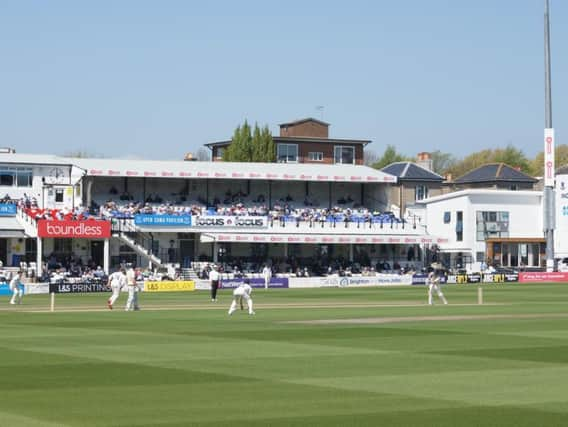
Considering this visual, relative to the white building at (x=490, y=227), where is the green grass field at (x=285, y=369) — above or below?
below

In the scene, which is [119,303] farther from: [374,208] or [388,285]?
[374,208]

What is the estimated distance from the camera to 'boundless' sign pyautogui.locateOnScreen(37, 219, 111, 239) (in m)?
74.2

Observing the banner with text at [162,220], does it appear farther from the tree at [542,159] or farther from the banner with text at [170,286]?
the tree at [542,159]

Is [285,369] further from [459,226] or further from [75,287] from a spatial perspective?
[459,226]

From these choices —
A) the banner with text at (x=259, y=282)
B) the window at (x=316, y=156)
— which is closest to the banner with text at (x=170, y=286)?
the banner with text at (x=259, y=282)

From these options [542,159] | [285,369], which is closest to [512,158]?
[542,159]

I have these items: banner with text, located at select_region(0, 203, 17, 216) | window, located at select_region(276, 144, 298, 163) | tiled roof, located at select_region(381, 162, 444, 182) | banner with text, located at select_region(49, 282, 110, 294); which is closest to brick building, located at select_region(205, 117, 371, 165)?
window, located at select_region(276, 144, 298, 163)

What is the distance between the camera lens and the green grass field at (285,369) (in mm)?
16281

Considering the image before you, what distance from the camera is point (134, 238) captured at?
8119 cm

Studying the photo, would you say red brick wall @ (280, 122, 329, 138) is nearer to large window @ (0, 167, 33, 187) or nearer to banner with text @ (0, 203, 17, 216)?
large window @ (0, 167, 33, 187)

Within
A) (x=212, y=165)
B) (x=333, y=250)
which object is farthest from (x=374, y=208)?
(x=212, y=165)

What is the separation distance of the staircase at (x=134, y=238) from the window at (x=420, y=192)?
3707 cm

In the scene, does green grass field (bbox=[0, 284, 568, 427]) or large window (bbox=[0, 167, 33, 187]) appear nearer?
green grass field (bbox=[0, 284, 568, 427])

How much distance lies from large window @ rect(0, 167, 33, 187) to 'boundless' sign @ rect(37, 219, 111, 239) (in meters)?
9.13
